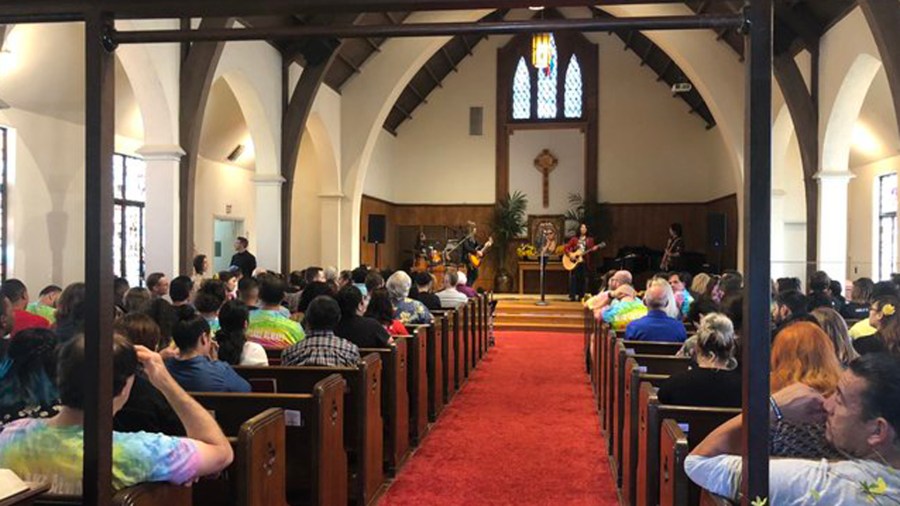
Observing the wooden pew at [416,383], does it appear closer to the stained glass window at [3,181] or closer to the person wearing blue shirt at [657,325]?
the person wearing blue shirt at [657,325]

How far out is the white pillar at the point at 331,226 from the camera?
12516 millimetres

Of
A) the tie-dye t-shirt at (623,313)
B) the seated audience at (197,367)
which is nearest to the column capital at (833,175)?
the tie-dye t-shirt at (623,313)

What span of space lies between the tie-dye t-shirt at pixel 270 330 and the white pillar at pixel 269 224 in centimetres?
599

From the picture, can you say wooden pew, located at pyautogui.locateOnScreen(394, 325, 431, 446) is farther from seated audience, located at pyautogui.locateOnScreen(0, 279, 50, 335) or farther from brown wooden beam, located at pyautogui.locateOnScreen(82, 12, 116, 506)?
brown wooden beam, located at pyautogui.locateOnScreen(82, 12, 116, 506)

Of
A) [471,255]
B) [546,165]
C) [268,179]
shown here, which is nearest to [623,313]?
[268,179]

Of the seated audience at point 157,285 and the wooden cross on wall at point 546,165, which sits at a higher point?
the wooden cross on wall at point 546,165

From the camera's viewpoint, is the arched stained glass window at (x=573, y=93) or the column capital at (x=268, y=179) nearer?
the column capital at (x=268, y=179)

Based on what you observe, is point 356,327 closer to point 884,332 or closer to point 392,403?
point 392,403

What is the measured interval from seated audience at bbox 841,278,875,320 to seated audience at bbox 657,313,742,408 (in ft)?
10.1

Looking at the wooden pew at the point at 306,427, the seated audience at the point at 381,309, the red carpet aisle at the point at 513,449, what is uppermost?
the seated audience at the point at 381,309

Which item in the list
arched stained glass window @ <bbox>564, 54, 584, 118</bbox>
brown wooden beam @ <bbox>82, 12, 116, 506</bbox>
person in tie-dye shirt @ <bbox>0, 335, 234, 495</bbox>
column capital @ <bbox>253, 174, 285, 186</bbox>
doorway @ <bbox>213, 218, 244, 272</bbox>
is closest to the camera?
brown wooden beam @ <bbox>82, 12, 116, 506</bbox>

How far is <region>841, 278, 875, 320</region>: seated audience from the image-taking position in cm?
573

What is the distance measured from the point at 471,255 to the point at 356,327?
9374 millimetres

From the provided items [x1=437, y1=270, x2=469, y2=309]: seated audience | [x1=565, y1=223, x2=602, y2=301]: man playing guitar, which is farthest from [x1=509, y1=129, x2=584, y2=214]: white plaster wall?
[x1=437, y1=270, x2=469, y2=309]: seated audience
